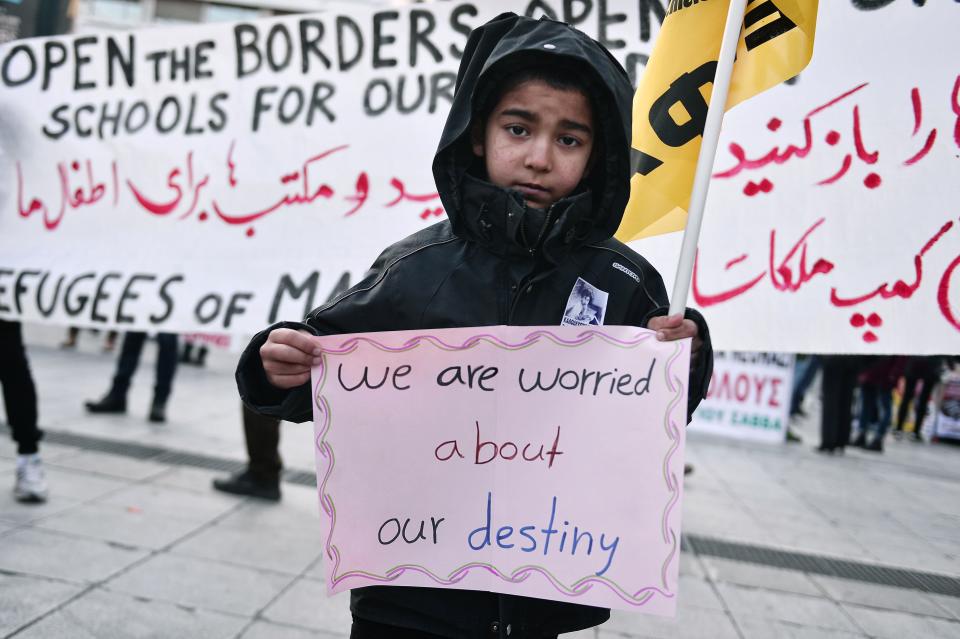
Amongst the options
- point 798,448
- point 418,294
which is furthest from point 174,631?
point 798,448

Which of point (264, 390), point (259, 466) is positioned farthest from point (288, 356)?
point (259, 466)

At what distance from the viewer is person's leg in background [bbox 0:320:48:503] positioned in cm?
322

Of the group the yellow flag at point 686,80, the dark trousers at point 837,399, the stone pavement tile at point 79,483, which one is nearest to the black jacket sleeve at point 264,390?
the yellow flag at point 686,80

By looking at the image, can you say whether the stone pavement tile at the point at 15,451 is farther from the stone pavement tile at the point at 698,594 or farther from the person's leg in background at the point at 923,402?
the person's leg in background at the point at 923,402

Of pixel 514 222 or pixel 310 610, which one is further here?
pixel 310 610

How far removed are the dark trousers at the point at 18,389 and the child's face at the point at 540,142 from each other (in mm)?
2800

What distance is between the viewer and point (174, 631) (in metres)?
2.41

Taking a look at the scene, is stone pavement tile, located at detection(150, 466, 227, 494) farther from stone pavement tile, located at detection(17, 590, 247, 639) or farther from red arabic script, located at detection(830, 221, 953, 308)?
red arabic script, located at detection(830, 221, 953, 308)

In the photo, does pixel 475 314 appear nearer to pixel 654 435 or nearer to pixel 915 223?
pixel 654 435

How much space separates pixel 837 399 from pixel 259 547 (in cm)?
671

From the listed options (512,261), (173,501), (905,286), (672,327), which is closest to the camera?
(672,327)

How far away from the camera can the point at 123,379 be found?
5770mm

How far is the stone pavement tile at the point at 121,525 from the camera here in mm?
3103

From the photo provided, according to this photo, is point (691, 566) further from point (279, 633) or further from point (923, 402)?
point (923, 402)
